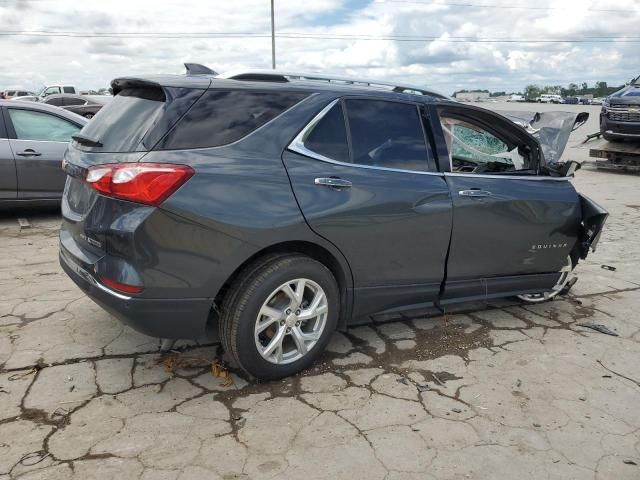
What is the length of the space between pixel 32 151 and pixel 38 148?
3.3 inches

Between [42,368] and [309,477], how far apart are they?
1.88 m

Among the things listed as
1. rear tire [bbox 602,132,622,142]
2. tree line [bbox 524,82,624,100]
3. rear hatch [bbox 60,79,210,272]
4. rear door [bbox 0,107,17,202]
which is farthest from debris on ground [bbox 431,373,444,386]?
tree line [bbox 524,82,624,100]

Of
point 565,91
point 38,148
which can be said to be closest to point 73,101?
point 38,148

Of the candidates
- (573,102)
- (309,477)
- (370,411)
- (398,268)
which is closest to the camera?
(309,477)

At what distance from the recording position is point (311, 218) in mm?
3064

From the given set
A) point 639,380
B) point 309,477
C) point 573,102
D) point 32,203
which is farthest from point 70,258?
point 573,102

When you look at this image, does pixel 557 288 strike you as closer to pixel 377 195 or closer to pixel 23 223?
pixel 377 195

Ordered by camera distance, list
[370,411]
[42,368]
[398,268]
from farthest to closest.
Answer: [398,268]
[42,368]
[370,411]

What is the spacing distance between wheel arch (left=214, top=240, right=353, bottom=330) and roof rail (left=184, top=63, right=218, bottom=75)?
4.15 feet

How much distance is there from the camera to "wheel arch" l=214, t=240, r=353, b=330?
301 cm

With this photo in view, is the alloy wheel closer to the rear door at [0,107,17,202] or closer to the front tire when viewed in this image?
the front tire

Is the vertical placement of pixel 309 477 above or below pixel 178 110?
below

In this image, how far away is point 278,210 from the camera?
2.95 meters

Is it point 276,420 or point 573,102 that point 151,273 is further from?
point 573,102
